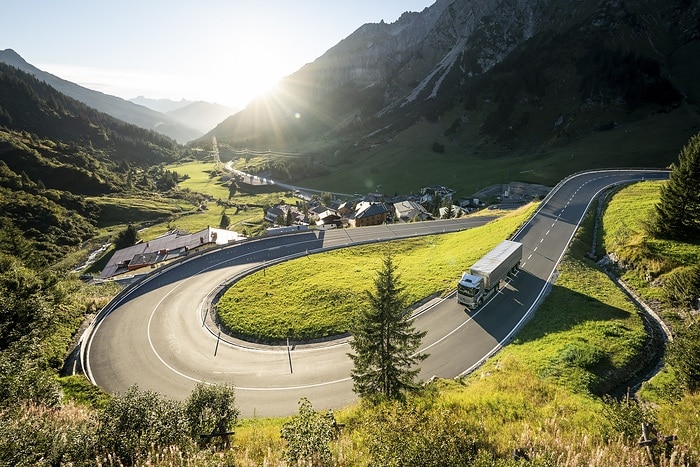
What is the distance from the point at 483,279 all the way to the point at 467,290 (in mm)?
2041

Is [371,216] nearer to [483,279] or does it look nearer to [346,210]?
[346,210]

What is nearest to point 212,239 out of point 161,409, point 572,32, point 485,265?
point 485,265

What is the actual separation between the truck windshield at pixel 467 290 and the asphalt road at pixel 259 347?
5.85 ft

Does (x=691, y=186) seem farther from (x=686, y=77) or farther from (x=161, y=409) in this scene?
(x=686, y=77)

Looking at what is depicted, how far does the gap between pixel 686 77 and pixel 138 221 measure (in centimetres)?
26826

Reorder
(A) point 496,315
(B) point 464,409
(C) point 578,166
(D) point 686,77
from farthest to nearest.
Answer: (D) point 686,77 < (C) point 578,166 < (A) point 496,315 < (B) point 464,409

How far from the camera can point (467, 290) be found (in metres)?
30.7

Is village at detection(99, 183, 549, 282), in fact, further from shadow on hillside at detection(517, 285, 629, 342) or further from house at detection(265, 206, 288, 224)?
shadow on hillside at detection(517, 285, 629, 342)

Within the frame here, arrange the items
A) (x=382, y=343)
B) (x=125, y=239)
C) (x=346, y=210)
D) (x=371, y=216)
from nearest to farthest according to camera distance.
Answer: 1. (x=382, y=343)
2. (x=371, y=216)
3. (x=125, y=239)
4. (x=346, y=210)

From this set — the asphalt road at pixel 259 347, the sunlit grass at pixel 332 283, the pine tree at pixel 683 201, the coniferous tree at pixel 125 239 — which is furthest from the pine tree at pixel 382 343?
the coniferous tree at pixel 125 239

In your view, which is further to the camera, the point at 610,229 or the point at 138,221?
the point at 138,221

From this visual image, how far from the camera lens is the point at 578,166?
359 ft

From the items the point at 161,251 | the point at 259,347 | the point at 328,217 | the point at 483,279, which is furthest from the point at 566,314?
the point at 328,217

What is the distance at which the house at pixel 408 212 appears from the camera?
340ft
